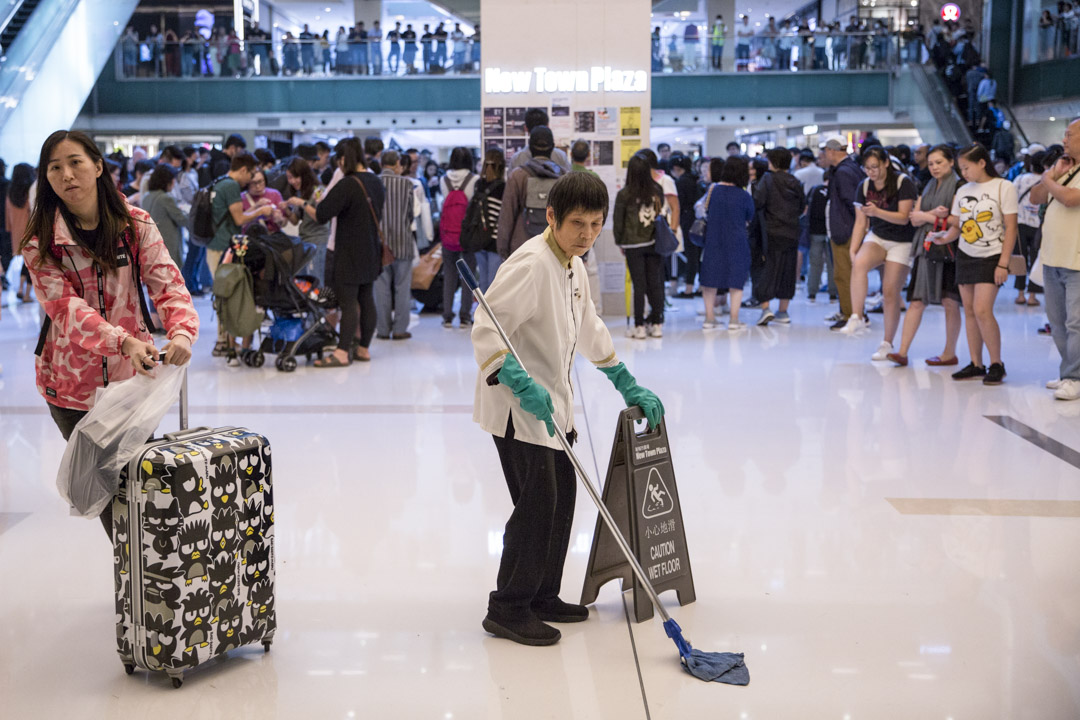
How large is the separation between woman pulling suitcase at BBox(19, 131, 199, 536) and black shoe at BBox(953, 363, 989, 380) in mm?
5674

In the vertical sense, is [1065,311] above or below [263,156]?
below

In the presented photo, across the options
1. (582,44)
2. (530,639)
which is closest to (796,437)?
(530,639)

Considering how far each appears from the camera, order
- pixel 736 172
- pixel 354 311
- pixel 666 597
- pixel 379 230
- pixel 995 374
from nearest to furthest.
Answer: pixel 666 597 → pixel 995 374 → pixel 379 230 → pixel 354 311 → pixel 736 172

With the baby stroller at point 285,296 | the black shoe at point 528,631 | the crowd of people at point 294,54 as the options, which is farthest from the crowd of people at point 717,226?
the crowd of people at point 294,54

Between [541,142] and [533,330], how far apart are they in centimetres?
567

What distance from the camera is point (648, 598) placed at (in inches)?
129

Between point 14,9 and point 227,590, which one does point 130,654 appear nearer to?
point 227,590

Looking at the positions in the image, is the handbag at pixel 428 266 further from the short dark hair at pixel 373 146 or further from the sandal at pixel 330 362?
the sandal at pixel 330 362

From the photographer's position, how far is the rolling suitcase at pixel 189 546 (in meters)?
2.67

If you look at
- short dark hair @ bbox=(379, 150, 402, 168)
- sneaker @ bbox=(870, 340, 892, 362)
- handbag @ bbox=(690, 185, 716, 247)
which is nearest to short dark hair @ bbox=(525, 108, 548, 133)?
short dark hair @ bbox=(379, 150, 402, 168)

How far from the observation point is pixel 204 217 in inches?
315

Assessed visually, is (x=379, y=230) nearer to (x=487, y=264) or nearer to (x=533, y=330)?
(x=487, y=264)

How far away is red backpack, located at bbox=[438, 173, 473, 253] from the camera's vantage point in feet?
31.7

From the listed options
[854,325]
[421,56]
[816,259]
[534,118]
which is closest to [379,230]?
[534,118]
